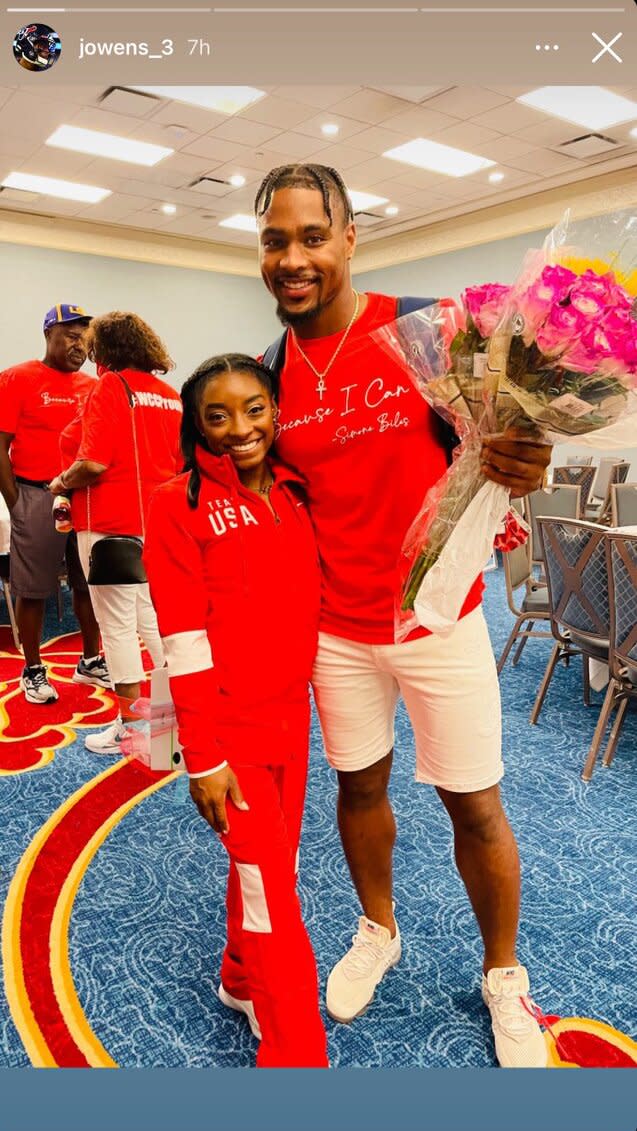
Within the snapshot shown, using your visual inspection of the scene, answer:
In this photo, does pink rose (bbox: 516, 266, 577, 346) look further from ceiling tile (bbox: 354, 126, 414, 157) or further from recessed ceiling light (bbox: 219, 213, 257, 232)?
recessed ceiling light (bbox: 219, 213, 257, 232)

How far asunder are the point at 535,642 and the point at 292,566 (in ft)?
10.3

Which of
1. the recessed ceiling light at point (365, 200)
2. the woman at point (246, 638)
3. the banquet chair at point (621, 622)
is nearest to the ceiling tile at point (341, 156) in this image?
the recessed ceiling light at point (365, 200)

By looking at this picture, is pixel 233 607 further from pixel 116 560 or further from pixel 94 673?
pixel 94 673

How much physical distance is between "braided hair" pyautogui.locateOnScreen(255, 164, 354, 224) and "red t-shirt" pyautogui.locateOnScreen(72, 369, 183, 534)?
120 cm

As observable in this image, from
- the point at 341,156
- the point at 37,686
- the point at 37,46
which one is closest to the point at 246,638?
the point at 37,46

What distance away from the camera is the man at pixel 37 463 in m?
3.18

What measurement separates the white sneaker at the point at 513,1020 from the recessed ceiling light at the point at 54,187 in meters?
7.71

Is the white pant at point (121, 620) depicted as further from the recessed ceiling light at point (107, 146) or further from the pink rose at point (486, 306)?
the recessed ceiling light at point (107, 146)

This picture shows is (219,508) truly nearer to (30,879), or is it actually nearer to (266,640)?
(266,640)

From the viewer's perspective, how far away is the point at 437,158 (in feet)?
22.0

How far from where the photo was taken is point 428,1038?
1.47 m

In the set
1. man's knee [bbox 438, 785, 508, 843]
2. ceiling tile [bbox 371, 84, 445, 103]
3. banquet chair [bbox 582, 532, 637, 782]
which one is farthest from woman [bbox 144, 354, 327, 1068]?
ceiling tile [bbox 371, 84, 445, 103]

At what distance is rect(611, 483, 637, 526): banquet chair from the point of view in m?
3.73

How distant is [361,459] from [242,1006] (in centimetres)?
113
